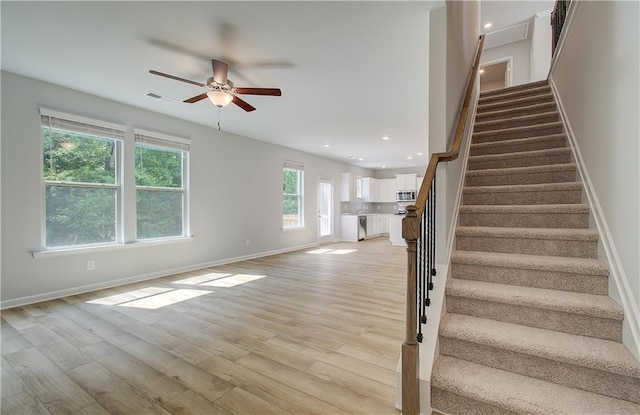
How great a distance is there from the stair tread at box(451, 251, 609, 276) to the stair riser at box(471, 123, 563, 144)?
177 cm

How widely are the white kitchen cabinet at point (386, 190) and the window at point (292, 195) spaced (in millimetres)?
4483

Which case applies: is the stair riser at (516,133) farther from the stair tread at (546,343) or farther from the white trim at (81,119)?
the white trim at (81,119)

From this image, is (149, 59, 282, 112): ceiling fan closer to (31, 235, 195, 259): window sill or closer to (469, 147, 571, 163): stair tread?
(469, 147, 571, 163): stair tread

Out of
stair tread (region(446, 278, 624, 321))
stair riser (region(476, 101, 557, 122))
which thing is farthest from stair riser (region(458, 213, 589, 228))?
stair riser (region(476, 101, 557, 122))

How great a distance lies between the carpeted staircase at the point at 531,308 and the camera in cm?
139

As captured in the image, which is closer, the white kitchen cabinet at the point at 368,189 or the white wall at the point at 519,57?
the white wall at the point at 519,57

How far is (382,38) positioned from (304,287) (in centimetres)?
311

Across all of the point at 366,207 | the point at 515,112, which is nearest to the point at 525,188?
the point at 515,112

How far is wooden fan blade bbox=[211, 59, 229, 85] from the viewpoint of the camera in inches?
108

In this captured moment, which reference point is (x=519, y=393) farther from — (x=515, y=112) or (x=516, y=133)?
(x=515, y=112)

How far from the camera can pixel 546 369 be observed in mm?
1495

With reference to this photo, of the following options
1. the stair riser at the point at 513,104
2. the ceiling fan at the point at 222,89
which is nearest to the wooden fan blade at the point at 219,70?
the ceiling fan at the point at 222,89

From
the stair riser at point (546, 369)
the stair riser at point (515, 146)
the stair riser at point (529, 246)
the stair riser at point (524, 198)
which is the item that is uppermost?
the stair riser at point (515, 146)

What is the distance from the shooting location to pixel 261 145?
6.47 metres
